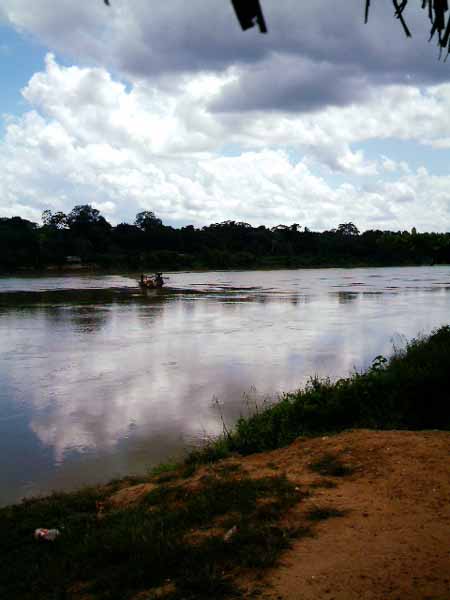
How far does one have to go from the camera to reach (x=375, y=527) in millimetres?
5082

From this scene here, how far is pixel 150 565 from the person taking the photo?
4.76m

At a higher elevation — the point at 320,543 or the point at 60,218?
the point at 60,218

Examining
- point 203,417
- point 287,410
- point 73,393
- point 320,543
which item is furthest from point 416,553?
point 73,393

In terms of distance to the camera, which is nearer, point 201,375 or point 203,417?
point 203,417

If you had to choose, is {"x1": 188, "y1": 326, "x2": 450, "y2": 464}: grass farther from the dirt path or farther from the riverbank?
the dirt path

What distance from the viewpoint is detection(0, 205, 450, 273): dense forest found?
10862cm

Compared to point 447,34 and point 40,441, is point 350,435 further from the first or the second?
point 447,34

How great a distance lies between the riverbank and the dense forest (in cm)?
9278

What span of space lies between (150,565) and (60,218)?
455ft

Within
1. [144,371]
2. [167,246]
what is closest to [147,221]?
[167,246]

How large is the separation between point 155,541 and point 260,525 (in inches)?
38.3

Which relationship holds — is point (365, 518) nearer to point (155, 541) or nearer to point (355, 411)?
point (155, 541)

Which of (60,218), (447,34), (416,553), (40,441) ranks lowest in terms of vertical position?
(40,441)

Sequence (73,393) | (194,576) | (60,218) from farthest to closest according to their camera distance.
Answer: (60,218)
(73,393)
(194,576)
